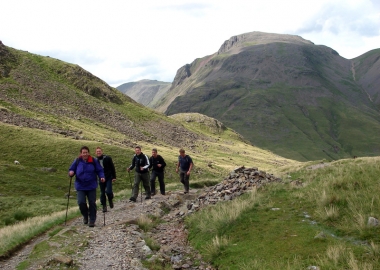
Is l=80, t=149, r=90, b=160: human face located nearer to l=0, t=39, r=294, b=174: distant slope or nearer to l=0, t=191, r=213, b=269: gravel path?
l=0, t=191, r=213, b=269: gravel path

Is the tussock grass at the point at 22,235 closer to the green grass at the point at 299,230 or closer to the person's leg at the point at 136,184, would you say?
the person's leg at the point at 136,184

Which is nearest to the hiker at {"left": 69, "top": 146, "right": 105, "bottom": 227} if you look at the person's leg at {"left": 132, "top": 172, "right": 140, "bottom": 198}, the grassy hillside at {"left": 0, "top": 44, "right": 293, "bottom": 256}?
the grassy hillside at {"left": 0, "top": 44, "right": 293, "bottom": 256}

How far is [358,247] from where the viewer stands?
8047 mm

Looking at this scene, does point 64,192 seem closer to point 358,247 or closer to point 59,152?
point 59,152

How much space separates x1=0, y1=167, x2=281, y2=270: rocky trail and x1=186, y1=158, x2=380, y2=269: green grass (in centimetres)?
83

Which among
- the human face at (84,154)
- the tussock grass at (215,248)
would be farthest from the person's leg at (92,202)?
the tussock grass at (215,248)

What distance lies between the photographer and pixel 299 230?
9.83 m

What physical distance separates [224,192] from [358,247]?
334 inches

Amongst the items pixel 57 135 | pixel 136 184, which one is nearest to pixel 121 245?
pixel 136 184

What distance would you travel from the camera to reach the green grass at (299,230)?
26.0 feet

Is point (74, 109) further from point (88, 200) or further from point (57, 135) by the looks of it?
point (88, 200)

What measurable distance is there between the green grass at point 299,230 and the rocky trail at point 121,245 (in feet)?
2.72

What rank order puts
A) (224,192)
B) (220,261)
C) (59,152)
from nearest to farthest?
1. (220,261)
2. (224,192)
3. (59,152)

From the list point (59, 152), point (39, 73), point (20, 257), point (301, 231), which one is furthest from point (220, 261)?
point (39, 73)
